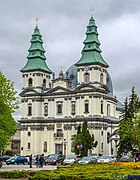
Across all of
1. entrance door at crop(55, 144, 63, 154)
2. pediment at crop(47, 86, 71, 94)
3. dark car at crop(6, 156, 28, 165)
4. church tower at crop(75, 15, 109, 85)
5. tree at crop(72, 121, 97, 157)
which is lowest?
dark car at crop(6, 156, 28, 165)

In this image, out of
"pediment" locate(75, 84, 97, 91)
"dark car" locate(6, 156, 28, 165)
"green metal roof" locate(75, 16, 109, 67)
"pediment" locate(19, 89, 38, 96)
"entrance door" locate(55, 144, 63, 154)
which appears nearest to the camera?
→ "dark car" locate(6, 156, 28, 165)

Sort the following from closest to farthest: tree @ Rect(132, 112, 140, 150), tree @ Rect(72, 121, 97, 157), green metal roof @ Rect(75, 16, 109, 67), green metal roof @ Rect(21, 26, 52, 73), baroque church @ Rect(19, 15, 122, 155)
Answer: tree @ Rect(132, 112, 140, 150) < tree @ Rect(72, 121, 97, 157) < baroque church @ Rect(19, 15, 122, 155) < green metal roof @ Rect(75, 16, 109, 67) < green metal roof @ Rect(21, 26, 52, 73)

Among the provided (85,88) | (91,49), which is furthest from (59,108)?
(91,49)

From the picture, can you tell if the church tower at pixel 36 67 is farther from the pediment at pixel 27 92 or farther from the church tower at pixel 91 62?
the church tower at pixel 91 62

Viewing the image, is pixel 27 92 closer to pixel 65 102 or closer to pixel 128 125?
pixel 65 102

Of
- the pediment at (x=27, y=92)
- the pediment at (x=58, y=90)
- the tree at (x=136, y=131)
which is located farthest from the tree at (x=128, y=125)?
the pediment at (x=27, y=92)

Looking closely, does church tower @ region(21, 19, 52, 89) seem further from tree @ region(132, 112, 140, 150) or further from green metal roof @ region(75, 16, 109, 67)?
tree @ region(132, 112, 140, 150)

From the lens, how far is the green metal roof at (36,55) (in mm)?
105625

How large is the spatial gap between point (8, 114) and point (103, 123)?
4896 centimetres

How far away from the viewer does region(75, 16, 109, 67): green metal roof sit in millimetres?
97625

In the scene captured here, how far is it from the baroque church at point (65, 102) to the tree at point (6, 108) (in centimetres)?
4585

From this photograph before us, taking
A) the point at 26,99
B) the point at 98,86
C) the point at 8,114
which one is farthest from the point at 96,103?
the point at 8,114

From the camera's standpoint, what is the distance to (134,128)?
208ft

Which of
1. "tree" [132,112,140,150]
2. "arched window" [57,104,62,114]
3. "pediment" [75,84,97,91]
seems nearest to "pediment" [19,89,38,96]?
"arched window" [57,104,62,114]
